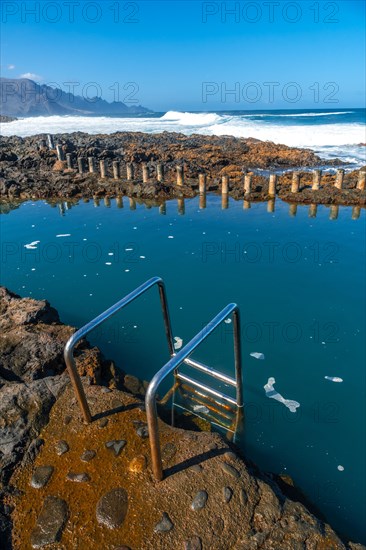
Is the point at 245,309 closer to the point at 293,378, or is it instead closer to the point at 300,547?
the point at 293,378

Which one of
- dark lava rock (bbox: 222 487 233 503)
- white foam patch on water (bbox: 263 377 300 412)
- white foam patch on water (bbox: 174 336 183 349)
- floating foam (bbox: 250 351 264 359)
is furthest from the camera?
white foam patch on water (bbox: 174 336 183 349)

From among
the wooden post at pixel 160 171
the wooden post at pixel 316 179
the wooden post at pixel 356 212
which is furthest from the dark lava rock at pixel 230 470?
the wooden post at pixel 160 171

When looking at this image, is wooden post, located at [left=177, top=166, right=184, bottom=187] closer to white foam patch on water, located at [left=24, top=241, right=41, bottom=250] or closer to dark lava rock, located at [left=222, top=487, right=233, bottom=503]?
white foam patch on water, located at [left=24, top=241, right=41, bottom=250]

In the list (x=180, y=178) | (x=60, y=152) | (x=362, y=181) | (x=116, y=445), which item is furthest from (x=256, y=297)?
(x=60, y=152)

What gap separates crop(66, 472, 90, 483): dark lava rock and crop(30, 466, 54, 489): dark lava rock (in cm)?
19

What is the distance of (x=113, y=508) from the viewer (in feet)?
8.41

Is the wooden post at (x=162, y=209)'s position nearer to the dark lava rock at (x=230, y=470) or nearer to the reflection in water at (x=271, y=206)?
the reflection in water at (x=271, y=206)

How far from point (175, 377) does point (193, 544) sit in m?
2.92

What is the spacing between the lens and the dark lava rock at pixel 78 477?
275 cm

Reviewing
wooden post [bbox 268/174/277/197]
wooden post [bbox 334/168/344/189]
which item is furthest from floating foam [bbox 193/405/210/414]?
wooden post [bbox 334/168/344/189]

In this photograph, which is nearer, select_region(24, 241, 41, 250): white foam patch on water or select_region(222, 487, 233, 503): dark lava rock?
select_region(222, 487, 233, 503): dark lava rock

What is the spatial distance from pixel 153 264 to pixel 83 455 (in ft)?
22.4

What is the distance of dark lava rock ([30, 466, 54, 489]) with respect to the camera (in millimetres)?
2797

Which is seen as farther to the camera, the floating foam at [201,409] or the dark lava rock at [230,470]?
the floating foam at [201,409]
